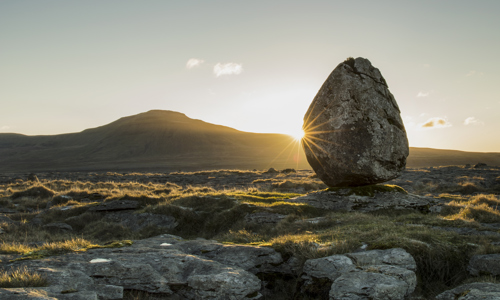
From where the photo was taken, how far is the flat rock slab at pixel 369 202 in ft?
50.0

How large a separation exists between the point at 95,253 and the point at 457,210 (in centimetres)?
1433

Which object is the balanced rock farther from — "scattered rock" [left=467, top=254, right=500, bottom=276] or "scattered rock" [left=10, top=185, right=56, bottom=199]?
"scattered rock" [left=10, top=185, right=56, bottom=199]

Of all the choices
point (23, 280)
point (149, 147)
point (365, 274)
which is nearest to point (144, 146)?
point (149, 147)

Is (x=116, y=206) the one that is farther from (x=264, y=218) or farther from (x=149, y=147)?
(x=149, y=147)

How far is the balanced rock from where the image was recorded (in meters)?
15.7

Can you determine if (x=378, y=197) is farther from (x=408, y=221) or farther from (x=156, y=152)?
(x=156, y=152)

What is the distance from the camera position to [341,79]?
16469mm

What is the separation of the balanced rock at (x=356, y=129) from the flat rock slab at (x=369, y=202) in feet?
2.93

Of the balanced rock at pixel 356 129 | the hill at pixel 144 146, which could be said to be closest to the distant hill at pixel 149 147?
the hill at pixel 144 146

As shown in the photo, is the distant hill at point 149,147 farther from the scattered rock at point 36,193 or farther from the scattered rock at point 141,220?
the scattered rock at point 141,220

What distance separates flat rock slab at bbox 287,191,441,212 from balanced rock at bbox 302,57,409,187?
89 cm

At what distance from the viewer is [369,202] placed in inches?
616

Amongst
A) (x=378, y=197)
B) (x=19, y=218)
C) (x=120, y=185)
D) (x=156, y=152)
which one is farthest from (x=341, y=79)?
(x=156, y=152)

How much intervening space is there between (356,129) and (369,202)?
360 centimetres
